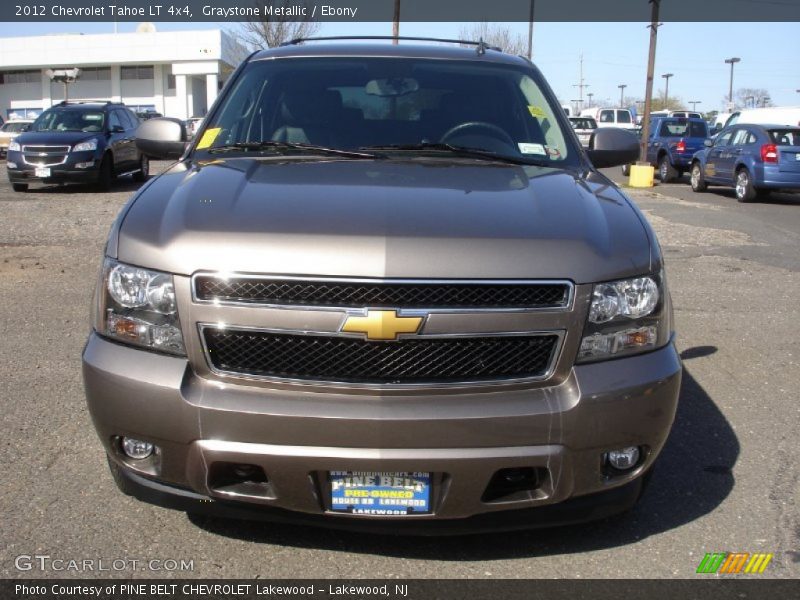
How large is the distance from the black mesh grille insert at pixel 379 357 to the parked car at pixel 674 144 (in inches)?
808

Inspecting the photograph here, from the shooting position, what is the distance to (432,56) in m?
4.40

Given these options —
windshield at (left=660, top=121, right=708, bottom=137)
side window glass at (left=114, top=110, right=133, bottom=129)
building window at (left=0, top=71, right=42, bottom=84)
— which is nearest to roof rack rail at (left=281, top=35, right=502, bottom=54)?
side window glass at (left=114, top=110, right=133, bottom=129)

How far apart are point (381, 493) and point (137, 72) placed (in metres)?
60.9

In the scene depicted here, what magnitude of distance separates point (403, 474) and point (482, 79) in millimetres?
2466

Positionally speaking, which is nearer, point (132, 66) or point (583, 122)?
point (583, 122)

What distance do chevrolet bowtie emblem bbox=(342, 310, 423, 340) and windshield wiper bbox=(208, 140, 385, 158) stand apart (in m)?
1.34

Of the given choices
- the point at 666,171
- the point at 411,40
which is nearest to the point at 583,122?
the point at 666,171

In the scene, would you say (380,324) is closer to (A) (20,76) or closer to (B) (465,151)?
(B) (465,151)

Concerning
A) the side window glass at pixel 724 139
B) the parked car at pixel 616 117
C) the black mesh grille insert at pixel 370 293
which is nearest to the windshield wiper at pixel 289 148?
the black mesh grille insert at pixel 370 293

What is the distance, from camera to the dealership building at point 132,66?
180 feet

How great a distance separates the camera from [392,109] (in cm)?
411

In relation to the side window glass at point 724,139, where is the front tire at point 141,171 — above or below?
below

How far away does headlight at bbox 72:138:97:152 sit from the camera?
15.7 m
